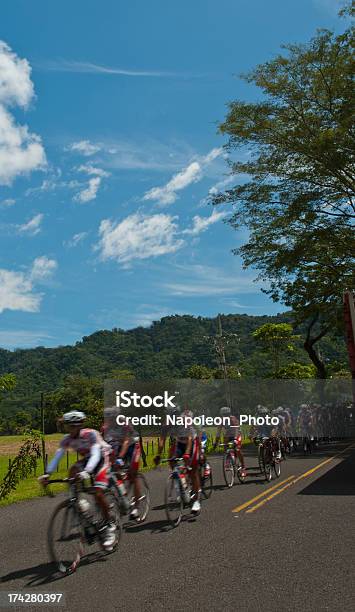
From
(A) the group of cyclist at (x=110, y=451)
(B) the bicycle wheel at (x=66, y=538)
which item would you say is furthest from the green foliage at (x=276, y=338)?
(B) the bicycle wheel at (x=66, y=538)

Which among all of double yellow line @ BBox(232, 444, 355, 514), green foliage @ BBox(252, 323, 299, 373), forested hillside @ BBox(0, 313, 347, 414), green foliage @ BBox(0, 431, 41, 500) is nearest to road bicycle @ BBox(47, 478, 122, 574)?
double yellow line @ BBox(232, 444, 355, 514)

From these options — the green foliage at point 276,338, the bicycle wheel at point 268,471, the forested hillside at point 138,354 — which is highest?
the forested hillside at point 138,354

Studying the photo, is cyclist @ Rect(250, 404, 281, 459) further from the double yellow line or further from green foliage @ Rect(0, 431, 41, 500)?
green foliage @ Rect(0, 431, 41, 500)

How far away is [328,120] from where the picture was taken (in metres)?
25.8

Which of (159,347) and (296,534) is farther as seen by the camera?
(159,347)

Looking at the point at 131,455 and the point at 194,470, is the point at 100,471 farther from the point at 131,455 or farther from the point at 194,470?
the point at 194,470

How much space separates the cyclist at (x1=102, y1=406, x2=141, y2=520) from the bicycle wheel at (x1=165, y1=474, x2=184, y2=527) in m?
0.59

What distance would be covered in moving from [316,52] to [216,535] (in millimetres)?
24168

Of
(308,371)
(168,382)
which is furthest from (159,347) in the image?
(168,382)

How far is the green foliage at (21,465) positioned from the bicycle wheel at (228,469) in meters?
4.85

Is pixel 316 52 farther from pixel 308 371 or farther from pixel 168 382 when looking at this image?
pixel 308 371

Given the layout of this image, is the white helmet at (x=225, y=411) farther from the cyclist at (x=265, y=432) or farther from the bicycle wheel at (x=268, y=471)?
the cyclist at (x=265, y=432)

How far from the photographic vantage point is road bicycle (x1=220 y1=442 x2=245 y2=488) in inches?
515

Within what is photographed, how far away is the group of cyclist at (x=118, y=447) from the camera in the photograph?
22.7 feet
